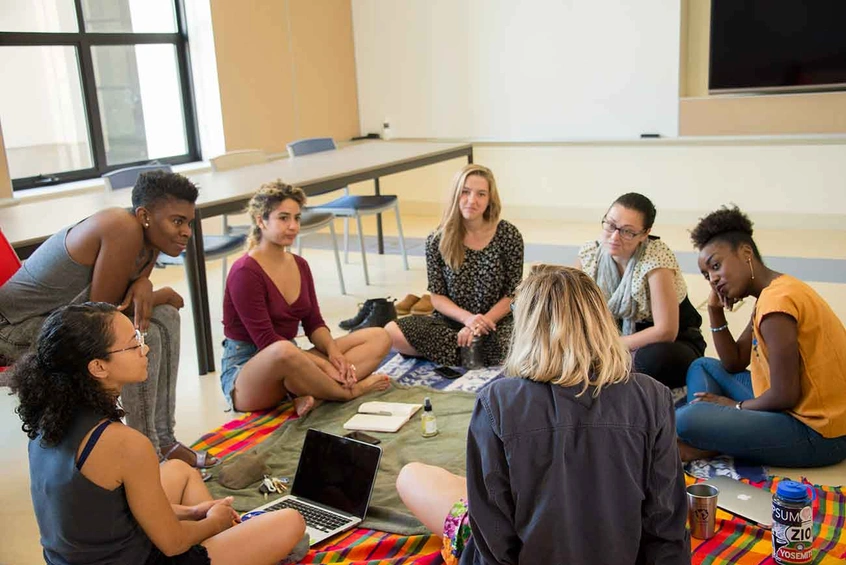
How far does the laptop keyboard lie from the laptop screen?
0.10 feet

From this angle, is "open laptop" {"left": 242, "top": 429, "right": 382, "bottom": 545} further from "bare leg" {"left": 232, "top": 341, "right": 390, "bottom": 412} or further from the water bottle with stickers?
the water bottle with stickers

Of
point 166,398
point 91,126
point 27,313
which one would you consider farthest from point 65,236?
point 91,126

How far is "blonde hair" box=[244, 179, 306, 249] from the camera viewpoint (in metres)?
3.19

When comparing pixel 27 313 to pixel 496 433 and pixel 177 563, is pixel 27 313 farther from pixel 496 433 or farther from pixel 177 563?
pixel 496 433

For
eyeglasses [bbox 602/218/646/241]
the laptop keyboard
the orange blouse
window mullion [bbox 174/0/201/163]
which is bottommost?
the laptop keyboard

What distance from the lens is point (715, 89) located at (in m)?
6.07

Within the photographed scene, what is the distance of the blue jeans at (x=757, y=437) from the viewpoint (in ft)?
8.34

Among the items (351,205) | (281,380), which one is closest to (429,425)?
(281,380)

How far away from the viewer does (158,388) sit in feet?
9.28

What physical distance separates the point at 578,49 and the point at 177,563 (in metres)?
5.40

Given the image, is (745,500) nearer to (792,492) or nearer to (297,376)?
(792,492)

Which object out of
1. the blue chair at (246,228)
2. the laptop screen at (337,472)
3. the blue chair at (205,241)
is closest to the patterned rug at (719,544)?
the laptop screen at (337,472)

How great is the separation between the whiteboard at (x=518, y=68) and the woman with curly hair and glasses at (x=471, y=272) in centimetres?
312

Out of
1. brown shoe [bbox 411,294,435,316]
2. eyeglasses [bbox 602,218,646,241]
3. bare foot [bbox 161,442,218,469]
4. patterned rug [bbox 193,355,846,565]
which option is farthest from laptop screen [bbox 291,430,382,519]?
brown shoe [bbox 411,294,435,316]
